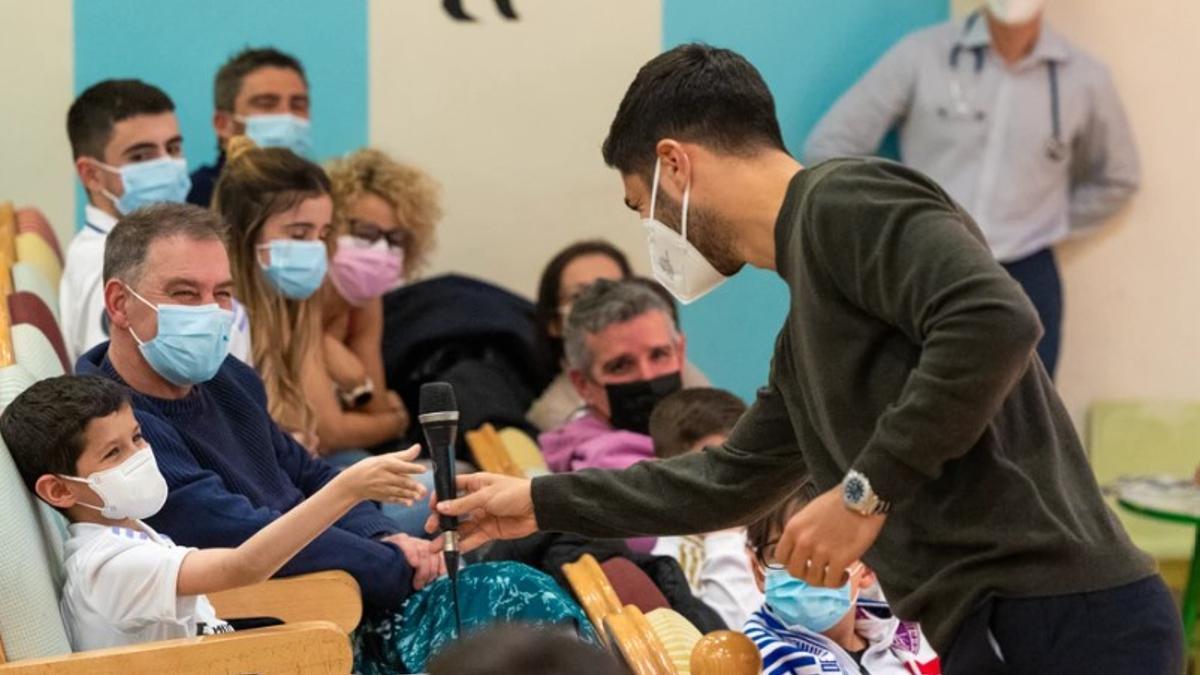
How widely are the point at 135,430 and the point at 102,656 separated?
1.65 ft

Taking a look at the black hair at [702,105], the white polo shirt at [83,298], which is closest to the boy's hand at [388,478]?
the black hair at [702,105]

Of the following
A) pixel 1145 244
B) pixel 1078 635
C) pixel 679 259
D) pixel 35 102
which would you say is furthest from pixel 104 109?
pixel 1145 244

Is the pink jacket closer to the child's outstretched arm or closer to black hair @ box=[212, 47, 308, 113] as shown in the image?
black hair @ box=[212, 47, 308, 113]

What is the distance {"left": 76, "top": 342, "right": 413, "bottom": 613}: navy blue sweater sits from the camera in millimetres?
3123

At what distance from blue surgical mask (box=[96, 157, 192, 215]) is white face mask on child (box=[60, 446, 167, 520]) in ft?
4.99

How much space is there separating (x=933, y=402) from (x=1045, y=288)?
12.7ft

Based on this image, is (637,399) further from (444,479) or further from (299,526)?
(444,479)

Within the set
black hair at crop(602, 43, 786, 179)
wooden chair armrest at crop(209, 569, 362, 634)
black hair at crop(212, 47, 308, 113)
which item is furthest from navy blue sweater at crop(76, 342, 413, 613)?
black hair at crop(212, 47, 308, 113)

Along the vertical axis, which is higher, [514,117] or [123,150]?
[123,150]

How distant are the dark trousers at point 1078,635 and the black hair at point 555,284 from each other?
295 centimetres

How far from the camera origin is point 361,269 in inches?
187

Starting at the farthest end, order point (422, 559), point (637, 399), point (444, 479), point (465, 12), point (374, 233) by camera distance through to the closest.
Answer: point (465, 12) → point (374, 233) → point (637, 399) → point (422, 559) → point (444, 479)

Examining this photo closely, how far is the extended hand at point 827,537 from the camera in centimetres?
211

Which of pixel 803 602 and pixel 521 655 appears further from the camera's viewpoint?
pixel 803 602
